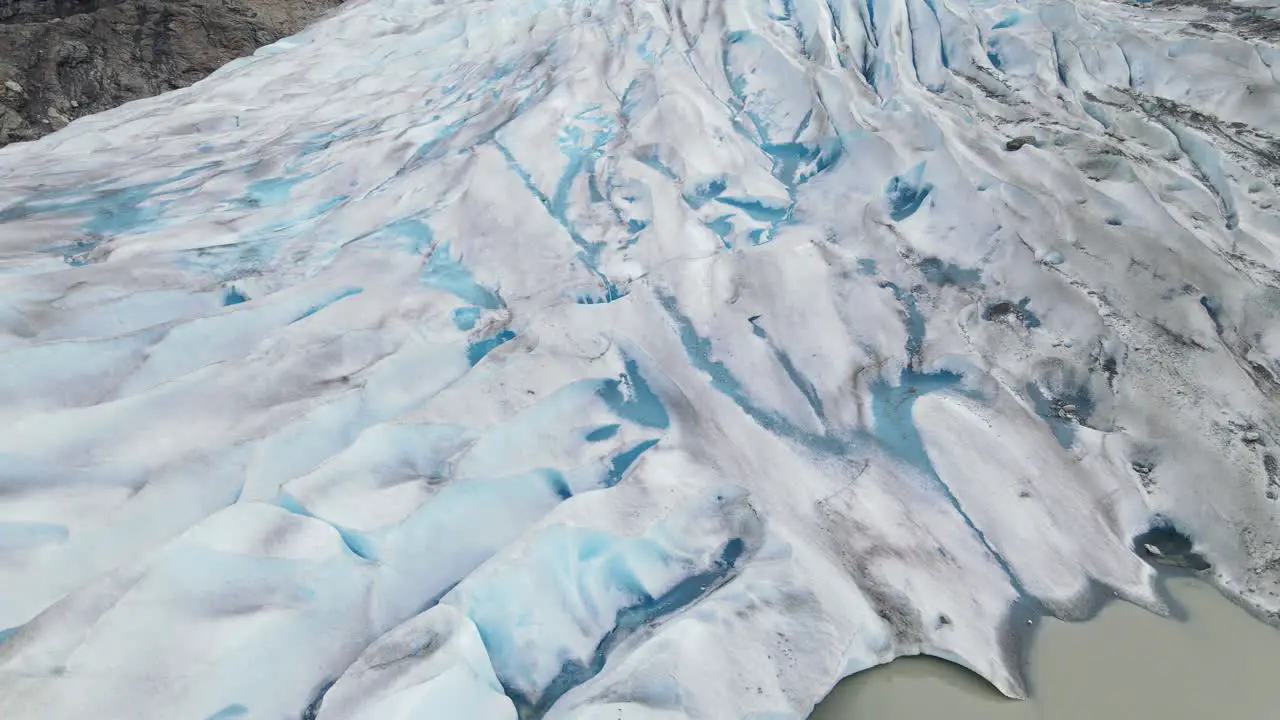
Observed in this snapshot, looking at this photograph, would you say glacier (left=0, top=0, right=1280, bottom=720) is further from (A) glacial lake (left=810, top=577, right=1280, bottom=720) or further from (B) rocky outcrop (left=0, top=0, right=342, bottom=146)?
(B) rocky outcrop (left=0, top=0, right=342, bottom=146)

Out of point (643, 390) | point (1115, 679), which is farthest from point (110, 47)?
point (1115, 679)

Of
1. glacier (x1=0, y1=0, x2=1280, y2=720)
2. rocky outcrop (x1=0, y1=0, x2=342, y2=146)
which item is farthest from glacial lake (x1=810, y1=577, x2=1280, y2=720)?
rocky outcrop (x1=0, y1=0, x2=342, y2=146)

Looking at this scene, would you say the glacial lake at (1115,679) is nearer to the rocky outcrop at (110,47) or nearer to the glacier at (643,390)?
the glacier at (643,390)

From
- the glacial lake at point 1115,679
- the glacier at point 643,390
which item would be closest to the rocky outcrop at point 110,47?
the glacier at point 643,390

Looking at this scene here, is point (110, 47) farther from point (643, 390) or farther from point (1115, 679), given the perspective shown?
point (1115, 679)

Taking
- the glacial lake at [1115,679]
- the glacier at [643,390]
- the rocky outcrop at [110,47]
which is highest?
the rocky outcrop at [110,47]
